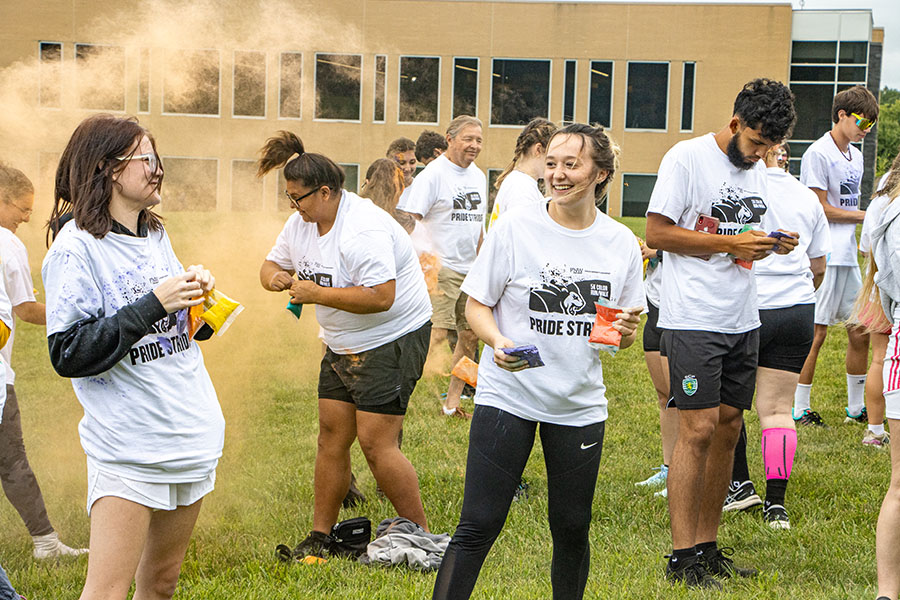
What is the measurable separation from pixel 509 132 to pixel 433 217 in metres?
24.6

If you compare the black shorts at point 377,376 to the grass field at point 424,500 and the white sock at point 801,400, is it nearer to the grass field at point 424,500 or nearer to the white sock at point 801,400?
the grass field at point 424,500

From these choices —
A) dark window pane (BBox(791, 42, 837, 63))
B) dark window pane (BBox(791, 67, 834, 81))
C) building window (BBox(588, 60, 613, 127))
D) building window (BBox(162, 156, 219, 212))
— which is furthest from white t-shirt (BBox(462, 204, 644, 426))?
dark window pane (BBox(791, 42, 837, 63))

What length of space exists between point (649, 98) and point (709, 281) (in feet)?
98.5

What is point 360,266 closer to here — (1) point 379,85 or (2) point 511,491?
(2) point 511,491

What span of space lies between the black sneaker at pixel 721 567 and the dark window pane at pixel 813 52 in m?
32.3

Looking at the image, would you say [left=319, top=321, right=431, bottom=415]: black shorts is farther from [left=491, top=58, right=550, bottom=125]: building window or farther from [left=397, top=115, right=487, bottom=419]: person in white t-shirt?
[left=491, top=58, right=550, bottom=125]: building window

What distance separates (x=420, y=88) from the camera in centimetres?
3244

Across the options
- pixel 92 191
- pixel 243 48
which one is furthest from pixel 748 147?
pixel 243 48

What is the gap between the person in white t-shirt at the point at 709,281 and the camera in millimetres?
4426

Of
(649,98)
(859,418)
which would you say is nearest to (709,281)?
(859,418)

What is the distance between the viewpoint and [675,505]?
175 inches

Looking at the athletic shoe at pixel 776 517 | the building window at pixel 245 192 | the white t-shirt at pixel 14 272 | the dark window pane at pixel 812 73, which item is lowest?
the athletic shoe at pixel 776 517

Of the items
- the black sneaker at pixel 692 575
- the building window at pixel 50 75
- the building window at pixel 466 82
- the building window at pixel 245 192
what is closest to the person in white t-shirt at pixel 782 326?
the black sneaker at pixel 692 575

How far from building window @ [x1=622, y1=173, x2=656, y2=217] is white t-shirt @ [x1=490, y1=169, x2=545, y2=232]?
2819 centimetres
